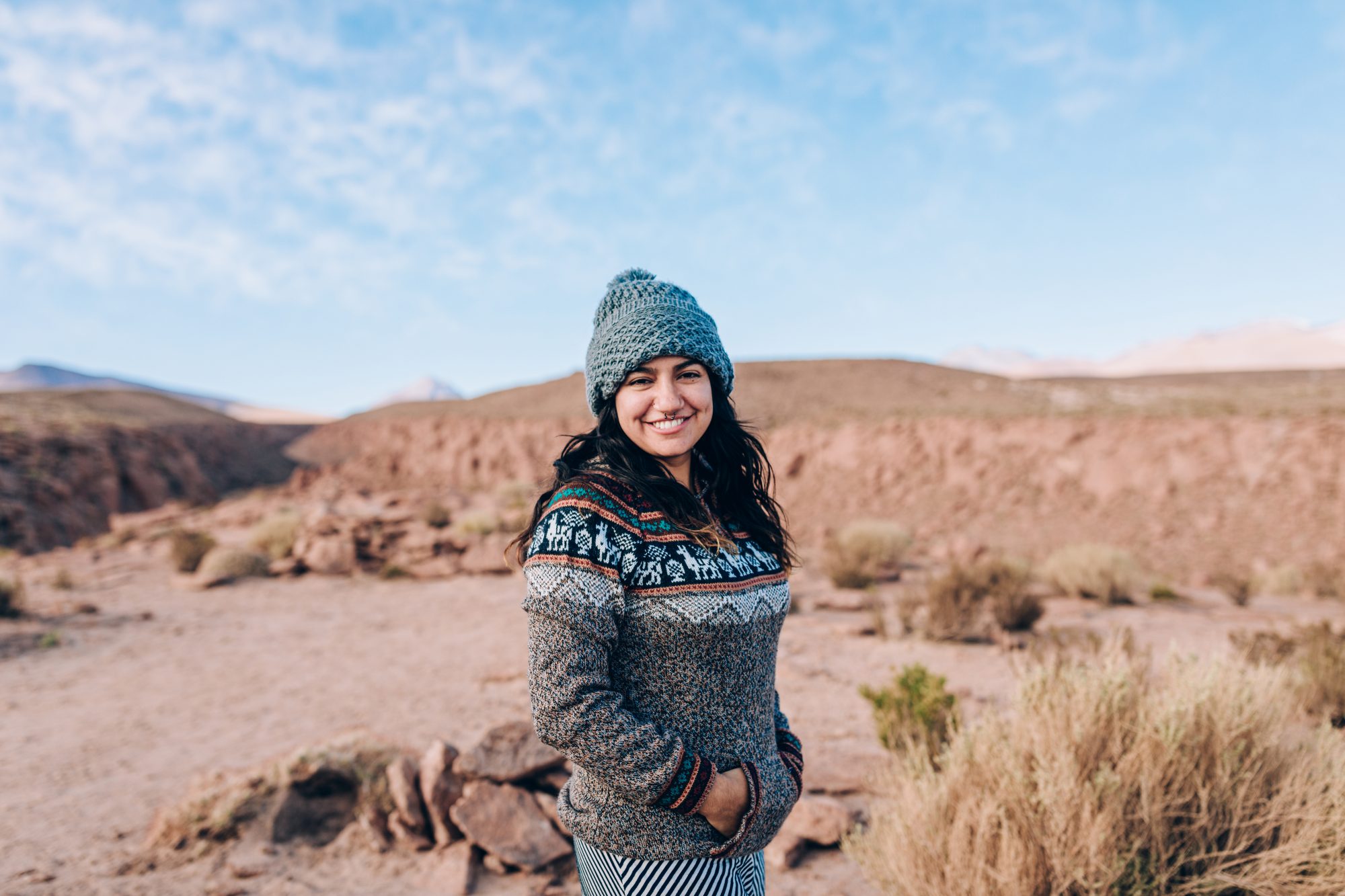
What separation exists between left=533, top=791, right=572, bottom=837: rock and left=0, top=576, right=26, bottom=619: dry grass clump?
9.81 m

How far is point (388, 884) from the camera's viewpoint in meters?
3.65

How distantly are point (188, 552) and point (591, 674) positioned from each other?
14.3 m

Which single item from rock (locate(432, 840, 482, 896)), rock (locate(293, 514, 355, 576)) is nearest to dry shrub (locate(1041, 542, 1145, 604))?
rock (locate(432, 840, 482, 896))

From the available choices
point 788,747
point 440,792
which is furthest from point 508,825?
point 788,747

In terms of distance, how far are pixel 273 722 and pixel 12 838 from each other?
199 centimetres

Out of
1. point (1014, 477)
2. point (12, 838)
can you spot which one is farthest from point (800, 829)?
point (1014, 477)

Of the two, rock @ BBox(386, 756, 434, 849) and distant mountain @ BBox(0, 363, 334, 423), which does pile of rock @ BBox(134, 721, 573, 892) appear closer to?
rock @ BBox(386, 756, 434, 849)

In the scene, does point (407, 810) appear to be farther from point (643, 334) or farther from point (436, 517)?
point (436, 517)

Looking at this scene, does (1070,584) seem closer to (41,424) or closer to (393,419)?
(41,424)

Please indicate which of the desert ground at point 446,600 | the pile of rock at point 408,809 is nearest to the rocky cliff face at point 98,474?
the desert ground at point 446,600

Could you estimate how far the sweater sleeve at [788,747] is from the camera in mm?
1717

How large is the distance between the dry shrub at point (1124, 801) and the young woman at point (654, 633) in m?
1.26

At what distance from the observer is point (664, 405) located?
1532 mm

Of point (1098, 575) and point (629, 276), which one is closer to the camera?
point (629, 276)
